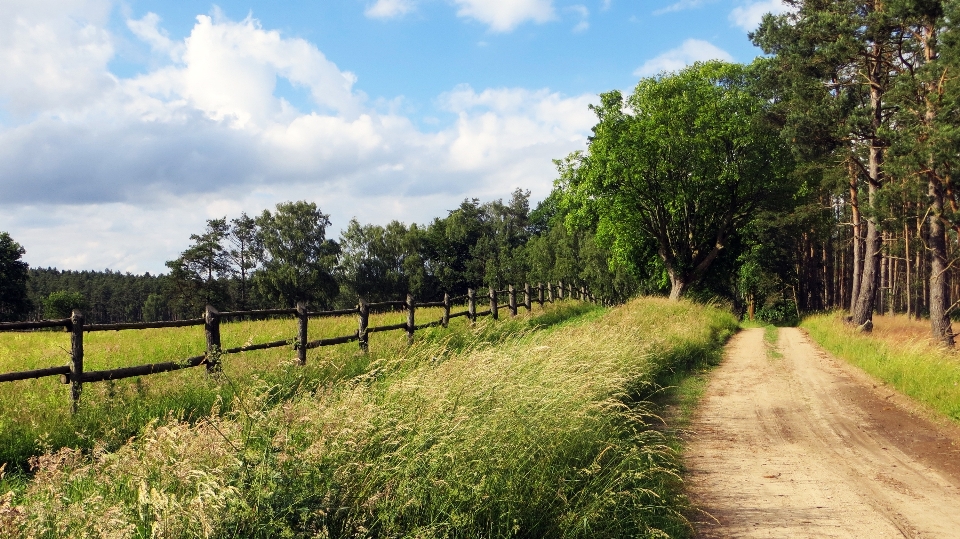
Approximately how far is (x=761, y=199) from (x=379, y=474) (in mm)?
32142

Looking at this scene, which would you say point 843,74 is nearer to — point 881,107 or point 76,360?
point 881,107

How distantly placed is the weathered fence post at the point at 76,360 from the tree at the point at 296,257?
53.3 m

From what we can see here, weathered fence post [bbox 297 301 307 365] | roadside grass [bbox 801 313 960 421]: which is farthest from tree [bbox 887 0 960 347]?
weathered fence post [bbox 297 301 307 365]

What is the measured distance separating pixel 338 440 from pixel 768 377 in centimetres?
1182

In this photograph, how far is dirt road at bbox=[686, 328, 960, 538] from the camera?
5285 millimetres

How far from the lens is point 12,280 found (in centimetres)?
4769

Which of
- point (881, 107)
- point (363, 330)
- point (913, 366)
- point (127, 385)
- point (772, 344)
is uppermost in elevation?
point (881, 107)

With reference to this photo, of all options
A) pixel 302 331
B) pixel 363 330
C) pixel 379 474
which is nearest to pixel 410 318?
pixel 363 330

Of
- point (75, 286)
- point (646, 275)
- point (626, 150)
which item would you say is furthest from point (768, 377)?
point (75, 286)

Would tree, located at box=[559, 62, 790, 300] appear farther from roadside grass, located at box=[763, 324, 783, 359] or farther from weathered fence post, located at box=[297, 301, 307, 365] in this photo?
A: weathered fence post, located at box=[297, 301, 307, 365]

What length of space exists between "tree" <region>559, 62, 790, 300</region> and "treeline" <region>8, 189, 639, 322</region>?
862cm

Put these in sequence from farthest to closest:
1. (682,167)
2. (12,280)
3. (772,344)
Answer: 1. (12,280)
2. (682,167)
3. (772,344)

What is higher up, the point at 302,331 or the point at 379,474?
the point at 302,331

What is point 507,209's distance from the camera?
89.1 metres
